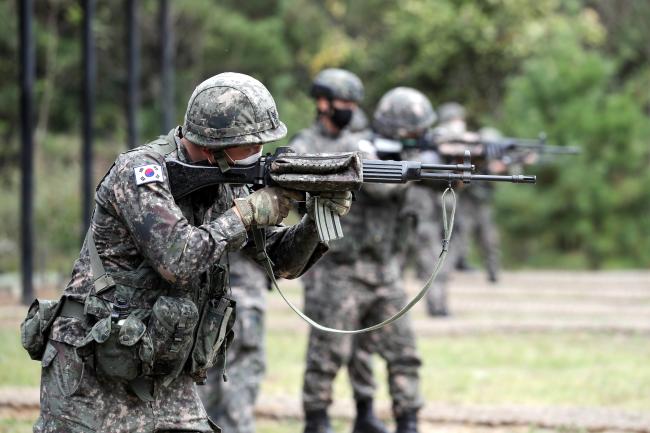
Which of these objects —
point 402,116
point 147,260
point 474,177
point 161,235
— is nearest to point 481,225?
point 402,116

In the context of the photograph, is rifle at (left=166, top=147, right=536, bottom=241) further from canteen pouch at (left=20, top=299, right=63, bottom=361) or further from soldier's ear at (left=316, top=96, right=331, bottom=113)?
soldier's ear at (left=316, top=96, right=331, bottom=113)

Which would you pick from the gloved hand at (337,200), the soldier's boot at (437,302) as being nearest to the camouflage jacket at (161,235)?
the gloved hand at (337,200)

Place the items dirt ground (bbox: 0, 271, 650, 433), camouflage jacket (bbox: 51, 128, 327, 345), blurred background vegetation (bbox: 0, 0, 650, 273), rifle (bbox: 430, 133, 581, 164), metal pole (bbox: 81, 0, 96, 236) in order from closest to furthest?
1. camouflage jacket (bbox: 51, 128, 327, 345)
2. dirt ground (bbox: 0, 271, 650, 433)
3. rifle (bbox: 430, 133, 581, 164)
4. metal pole (bbox: 81, 0, 96, 236)
5. blurred background vegetation (bbox: 0, 0, 650, 273)

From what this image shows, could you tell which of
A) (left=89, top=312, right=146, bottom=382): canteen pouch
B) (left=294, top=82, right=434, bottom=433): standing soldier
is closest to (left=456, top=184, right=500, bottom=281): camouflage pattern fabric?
(left=294, top=82, right=434, bottom=433): standing soldier

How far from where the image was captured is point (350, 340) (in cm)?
866

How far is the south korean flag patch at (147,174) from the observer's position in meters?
4.90

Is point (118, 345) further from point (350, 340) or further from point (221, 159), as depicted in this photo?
point (350, 340)

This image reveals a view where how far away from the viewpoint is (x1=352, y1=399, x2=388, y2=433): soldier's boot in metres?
8.82

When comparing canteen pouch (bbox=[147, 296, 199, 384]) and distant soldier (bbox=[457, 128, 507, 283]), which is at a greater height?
distant soldier (bbox=[457, 128, 507, 283])

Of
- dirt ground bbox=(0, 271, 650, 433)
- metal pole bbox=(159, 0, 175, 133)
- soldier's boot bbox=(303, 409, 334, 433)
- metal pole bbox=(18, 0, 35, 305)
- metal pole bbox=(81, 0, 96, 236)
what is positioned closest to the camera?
soldier's boot bbox=(303, 409, 334, 433)

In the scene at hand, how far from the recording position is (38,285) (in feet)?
59.5

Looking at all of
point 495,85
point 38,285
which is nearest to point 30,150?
point 38,285

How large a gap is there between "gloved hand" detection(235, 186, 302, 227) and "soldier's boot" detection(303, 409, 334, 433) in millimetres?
3723

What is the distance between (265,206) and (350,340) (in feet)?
12.5
